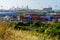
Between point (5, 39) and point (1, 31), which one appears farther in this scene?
point (1, 31)

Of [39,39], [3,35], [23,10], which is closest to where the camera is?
[3,35]

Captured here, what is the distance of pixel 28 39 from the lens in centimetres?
493

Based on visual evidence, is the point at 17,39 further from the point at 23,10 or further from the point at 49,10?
the point at 23,10

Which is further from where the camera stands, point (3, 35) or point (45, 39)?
point (45, 39)

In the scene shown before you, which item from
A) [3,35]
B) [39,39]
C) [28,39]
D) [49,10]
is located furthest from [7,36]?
[49,10]

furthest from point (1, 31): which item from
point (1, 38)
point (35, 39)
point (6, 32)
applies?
point (35, 39)

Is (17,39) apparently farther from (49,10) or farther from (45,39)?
(49,10)

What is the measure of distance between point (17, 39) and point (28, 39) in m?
0.45

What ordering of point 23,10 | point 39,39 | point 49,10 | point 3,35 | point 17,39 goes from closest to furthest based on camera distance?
point 17,39, point 3,35, point 39,39, point 49,10, point 23,10

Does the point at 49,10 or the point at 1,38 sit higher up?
the point at 1,38

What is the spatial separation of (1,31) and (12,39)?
1.91 feet

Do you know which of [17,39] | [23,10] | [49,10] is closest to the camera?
[17,39]

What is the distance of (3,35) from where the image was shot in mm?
4859

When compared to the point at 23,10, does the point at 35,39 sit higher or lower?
higher
